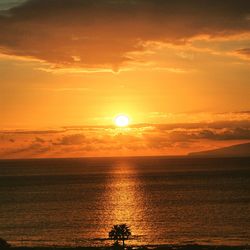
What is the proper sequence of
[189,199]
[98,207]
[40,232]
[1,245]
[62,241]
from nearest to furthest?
[1,245], [62,241], [40,232], [98,207], [189,199]

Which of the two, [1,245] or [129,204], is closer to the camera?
[1,245]

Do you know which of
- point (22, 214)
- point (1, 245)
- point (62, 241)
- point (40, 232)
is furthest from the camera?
point (22, 214)

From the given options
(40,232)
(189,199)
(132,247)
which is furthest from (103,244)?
(189,199)

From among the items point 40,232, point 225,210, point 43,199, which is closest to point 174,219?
point 225,210

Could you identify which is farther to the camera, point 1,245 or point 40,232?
point 40,232

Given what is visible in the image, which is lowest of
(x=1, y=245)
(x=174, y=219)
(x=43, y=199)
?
(x=1, y=245)

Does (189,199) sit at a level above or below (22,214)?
above

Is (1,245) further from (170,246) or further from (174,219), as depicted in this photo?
(174,219)

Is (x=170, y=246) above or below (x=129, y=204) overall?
below

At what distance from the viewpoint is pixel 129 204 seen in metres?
170

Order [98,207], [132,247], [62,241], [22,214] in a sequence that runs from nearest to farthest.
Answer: [132,247]
[62,241]
[22,214]
[98,207]

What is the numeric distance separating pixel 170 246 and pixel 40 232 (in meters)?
32.4

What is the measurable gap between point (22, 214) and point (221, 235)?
61907 millimetres

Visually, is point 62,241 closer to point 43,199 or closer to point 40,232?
point 40,232
